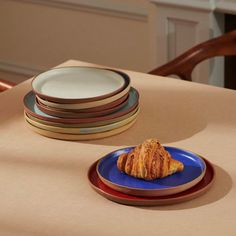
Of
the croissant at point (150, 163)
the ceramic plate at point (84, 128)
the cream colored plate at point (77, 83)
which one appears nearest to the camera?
the croissant at point (150, 163)

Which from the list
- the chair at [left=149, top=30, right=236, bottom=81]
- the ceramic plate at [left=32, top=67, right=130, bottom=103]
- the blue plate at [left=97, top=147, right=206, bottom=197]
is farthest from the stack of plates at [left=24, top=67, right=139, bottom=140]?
the chair at [left=149, top=30, right=236, bottom=81]

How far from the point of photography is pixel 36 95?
200 cm

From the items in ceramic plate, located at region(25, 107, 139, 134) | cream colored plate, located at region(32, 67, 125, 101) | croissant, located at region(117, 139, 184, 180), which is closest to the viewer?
croissant, located at region(117, 139, 184, 180)

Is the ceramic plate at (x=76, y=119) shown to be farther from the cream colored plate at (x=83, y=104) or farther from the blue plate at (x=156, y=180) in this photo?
the blue plate at (x=156, y=180)

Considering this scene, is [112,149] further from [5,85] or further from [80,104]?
[5,85]

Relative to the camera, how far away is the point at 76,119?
6.27ft

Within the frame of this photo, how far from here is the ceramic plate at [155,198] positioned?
161 cm

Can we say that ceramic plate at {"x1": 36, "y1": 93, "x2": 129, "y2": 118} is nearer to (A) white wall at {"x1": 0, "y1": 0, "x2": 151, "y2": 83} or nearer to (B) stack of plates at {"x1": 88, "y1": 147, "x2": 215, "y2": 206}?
(B) stack of plates at {"x1": 88, "y1": 147, "x2": 215, "y2": 206}

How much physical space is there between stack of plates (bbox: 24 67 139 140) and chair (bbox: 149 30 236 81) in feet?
1.40

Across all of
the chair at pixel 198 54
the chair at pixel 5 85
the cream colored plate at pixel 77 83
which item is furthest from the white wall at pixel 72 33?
the cream colored plate at pixel 77 83

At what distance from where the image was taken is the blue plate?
163 cm

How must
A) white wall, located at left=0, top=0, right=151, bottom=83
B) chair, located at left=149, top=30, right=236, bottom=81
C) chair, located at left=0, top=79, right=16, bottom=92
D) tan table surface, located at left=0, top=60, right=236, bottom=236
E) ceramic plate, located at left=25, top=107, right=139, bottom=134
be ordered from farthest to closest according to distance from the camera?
white wall, located at left=0, top=0, right=151, bottom=83 → chair, located at left=149, top=30, right=236, bottom=81 → chair, located at left=0, top=79, right=16, bottom=92 → ceramic plate, located at left=25, top=107, right=139, bottom=134 → tan table surface, located at left=0, top=60, right=236, bottom=236

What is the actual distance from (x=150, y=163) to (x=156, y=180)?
1.6 inches

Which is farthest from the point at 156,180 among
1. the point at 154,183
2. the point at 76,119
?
the point at 76,119
